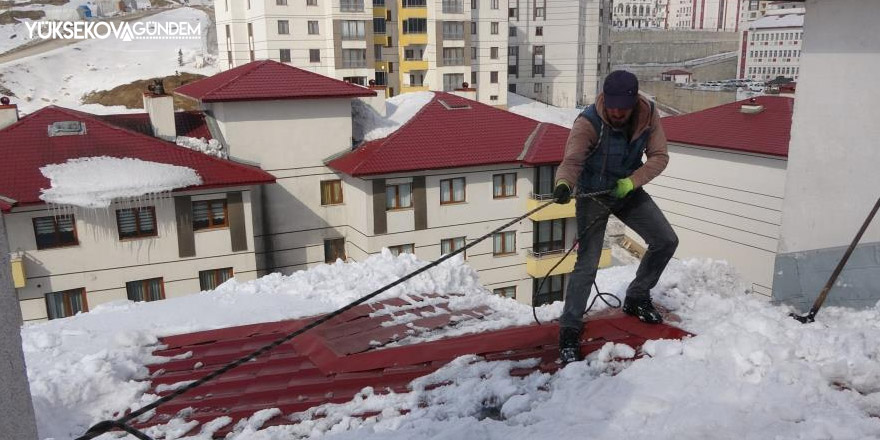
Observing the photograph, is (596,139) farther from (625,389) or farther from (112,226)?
(112,226)

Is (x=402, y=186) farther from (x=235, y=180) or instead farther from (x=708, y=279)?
(x=708, y=279)

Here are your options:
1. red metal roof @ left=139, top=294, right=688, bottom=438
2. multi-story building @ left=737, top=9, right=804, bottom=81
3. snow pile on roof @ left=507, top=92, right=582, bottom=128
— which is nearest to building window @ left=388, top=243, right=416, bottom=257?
red metal roof @ left=139, top=294, right=688, bottom=438

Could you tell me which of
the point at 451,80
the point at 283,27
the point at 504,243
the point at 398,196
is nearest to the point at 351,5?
the point at 283,27

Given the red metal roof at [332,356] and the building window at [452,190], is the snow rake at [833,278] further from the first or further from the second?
the building window at [452,190]

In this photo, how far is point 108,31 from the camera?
243 feet

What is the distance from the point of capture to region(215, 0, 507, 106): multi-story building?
4300 cm

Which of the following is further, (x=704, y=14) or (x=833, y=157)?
(x=704, y=14)

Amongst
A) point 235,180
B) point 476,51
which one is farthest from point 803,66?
point 476,51

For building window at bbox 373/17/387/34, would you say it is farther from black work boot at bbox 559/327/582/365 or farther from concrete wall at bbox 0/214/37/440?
concrete wall at bbox 0/214/37/440

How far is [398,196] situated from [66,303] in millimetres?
9844

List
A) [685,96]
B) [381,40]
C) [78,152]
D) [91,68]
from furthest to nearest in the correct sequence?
[685,96] → [91,68] → [381,40] → [78,152]

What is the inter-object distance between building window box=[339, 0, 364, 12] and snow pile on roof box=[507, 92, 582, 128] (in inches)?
641

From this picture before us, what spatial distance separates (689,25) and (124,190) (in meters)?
132

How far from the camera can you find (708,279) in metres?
7.29
